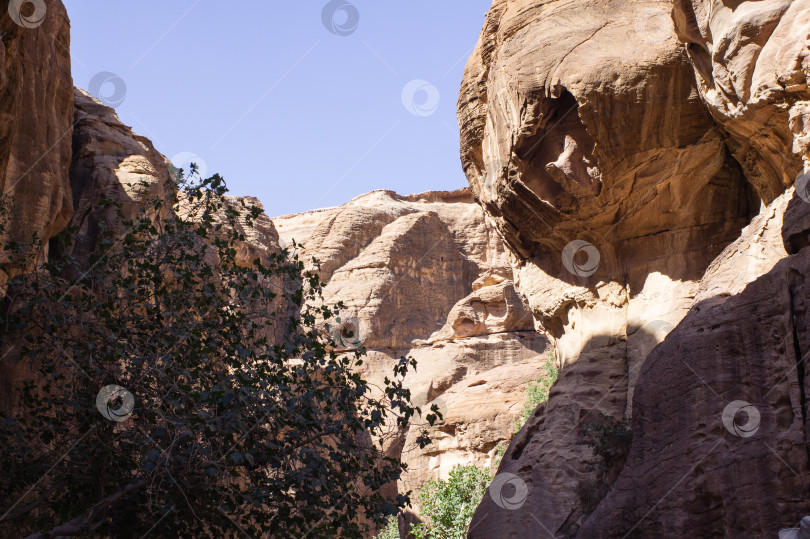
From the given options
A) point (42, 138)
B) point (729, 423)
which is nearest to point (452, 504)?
point (729, 423)

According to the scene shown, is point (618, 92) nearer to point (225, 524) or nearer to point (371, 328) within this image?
point (225, 524)

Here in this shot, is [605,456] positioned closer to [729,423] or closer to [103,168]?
[729,423]

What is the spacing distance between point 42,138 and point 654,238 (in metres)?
13.8

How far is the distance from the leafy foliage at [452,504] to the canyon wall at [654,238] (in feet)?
16.0

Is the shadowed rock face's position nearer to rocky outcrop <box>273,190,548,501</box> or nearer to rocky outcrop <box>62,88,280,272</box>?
rocky outcrop <box>62,88,280,272</box>

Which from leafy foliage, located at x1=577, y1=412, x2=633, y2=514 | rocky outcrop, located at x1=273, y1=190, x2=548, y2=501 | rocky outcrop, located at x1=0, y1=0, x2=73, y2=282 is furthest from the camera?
rocky outcrop, located at x1=273, y1=190, x2=548, y2=501

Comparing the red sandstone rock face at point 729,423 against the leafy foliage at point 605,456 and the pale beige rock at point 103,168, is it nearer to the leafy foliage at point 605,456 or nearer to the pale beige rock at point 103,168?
the leafy foliage at point 605,456

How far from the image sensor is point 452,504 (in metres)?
20.3

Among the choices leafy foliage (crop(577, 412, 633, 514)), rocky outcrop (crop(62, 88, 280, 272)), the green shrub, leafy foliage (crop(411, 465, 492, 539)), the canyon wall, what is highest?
rocky outcrop (crop(62, 88, 280, 272))

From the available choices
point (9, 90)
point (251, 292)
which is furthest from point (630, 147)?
point (9, 90)

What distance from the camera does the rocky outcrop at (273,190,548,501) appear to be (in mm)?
25703

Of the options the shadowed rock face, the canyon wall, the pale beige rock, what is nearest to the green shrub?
the canyon wall

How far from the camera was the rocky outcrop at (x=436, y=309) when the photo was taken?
25703mm

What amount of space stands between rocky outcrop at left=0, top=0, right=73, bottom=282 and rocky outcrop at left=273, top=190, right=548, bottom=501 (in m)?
12.7
